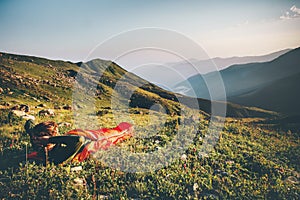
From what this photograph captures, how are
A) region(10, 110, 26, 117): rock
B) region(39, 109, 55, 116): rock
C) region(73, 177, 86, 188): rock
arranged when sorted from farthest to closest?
1. region(39, 109, 55, 116): rock
2. region(10, 110, 26, 117): rock
3. region(73, 177, 86, 188): rock

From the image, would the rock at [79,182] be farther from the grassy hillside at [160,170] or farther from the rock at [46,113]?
the rock at [46,113]

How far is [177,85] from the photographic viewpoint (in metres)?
19.1

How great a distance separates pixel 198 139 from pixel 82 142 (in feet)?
33.2

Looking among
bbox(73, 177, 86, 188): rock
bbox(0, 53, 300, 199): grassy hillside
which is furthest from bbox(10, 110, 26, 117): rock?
bbox(73, 177, 86, 188): rock

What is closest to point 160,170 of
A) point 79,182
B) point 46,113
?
point 79,182

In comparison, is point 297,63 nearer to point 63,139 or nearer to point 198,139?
point 198,139

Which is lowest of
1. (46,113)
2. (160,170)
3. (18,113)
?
(160,170)

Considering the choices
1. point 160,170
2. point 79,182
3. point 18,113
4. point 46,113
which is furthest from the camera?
point 46,113

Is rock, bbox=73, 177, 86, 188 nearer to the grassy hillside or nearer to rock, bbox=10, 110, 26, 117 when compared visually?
the grassy hillside

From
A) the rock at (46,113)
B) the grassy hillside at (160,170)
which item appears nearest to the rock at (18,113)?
the grassy hillside at (160,170)

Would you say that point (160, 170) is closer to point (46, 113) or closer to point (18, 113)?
point (46, 113)

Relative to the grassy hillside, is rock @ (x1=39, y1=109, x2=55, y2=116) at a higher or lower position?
higher

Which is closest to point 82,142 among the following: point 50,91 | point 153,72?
point 153,72

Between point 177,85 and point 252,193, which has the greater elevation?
point 177,85
